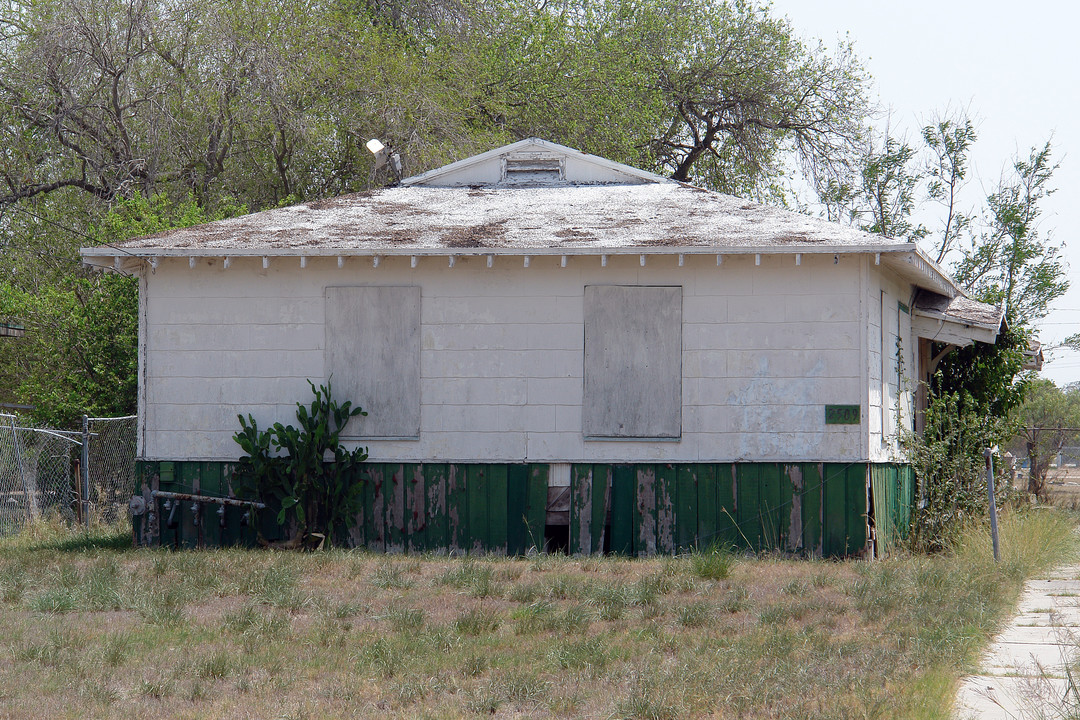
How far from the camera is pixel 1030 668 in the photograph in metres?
6.15

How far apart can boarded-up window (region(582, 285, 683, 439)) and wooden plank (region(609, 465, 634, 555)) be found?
0.40m

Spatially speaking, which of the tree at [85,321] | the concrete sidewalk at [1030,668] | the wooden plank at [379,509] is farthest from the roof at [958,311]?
the tree at [85,321]

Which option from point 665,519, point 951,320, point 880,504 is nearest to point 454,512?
point 665,519

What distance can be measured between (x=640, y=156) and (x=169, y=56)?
428 inches

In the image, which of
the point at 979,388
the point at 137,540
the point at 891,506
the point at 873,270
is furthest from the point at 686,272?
the point at 137,540

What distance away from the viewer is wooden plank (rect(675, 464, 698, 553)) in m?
11.6

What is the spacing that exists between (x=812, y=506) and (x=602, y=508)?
2135mm

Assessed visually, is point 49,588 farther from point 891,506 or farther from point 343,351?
point 891,506

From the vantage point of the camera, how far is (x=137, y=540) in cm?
1221

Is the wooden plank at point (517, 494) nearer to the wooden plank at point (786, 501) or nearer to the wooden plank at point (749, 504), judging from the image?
the wooden plank at point (749, 504)

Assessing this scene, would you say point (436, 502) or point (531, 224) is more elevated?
point (531, 224)

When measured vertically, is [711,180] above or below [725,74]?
below

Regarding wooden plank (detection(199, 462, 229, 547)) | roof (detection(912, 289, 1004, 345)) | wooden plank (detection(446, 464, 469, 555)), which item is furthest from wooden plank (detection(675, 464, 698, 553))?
wooden plank (detection(199, 462, 229, 547))

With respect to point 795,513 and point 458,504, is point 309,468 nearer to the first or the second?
point 458,504
